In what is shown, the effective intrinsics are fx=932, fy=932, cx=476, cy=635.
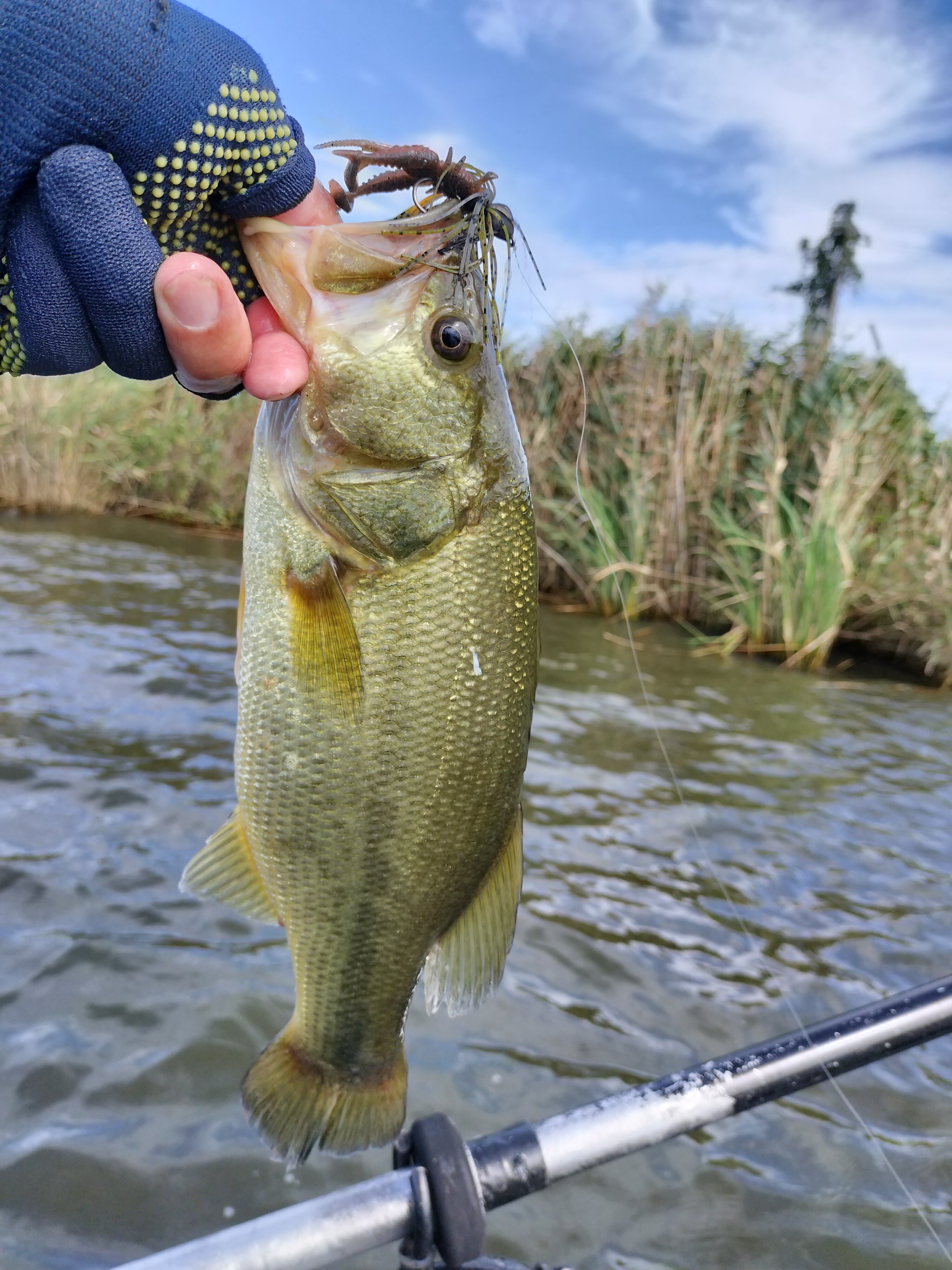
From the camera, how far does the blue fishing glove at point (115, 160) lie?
133 cm

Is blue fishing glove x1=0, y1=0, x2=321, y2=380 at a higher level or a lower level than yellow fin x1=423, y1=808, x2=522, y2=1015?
higher

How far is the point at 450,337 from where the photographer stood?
5.76 feet

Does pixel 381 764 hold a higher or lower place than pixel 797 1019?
higher

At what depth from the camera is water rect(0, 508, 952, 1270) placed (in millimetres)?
2457

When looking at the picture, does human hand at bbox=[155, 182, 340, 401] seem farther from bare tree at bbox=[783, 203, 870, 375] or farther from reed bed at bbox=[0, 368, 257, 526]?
bare tree at bbox=[783, 203, 870, 375]

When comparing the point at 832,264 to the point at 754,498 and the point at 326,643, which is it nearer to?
the point at 754,498

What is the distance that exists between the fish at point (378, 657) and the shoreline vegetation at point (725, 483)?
740cm

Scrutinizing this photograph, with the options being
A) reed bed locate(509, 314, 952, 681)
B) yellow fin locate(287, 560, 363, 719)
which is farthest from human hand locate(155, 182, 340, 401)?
reed bed locate(509, 314, 952, 681)

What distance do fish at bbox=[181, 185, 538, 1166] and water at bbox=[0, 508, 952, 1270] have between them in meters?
0.95

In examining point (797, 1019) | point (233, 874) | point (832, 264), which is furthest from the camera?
point (832, 264)

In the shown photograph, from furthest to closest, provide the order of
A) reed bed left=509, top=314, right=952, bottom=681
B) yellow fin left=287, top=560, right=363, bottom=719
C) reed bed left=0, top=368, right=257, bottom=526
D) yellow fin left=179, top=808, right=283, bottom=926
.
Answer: reed bed left=0, top=368, right=257, bottom=526
reed bed left=509, top=314, right=952, bottom=681
yellow fin left=179, top=808, right=283, bottom=926
yellow fin left=287, top=560, right=363, bottom=719

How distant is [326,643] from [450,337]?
2.05 feet

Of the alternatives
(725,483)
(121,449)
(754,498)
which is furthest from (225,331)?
(121,449)

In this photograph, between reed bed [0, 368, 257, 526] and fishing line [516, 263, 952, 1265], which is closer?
fishing line [516, 263, 952, 1265]
